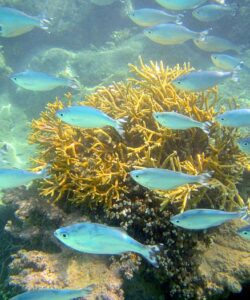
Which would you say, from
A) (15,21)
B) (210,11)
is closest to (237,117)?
(15,21)

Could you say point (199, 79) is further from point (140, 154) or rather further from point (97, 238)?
point (97, 238)

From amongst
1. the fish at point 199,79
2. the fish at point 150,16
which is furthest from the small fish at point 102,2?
the fish at point 199,79

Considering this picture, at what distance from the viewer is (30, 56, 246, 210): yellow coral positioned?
14.0 ft

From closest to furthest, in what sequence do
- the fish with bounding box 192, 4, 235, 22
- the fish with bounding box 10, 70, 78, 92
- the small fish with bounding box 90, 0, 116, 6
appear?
the fish with bounding box 10, 70, 78, 92 → the fish with bounding box 192, 4, 235, 22 → the small fish with bounding box 90, 0, 116, 6

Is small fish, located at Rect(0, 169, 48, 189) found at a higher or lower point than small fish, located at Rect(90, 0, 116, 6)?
lower

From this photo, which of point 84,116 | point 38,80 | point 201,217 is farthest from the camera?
point 38,80

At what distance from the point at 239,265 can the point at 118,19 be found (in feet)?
36.0

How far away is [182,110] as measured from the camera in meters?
4.96

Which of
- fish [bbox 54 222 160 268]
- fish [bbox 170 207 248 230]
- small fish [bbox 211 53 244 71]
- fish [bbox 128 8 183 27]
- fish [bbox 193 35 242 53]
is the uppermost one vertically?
fish [bbox 128 8 183 27]

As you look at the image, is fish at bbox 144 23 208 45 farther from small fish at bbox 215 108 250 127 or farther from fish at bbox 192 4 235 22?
small fish at bbox 215 108 250 127

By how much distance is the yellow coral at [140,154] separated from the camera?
428 centimetres

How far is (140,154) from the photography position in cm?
459

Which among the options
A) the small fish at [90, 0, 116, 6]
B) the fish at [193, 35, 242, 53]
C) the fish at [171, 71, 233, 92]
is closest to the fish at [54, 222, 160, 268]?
the fish at [171, 71, 233, 92]

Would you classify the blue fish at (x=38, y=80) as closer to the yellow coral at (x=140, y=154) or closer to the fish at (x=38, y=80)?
the fish at (x=38, y=80)
